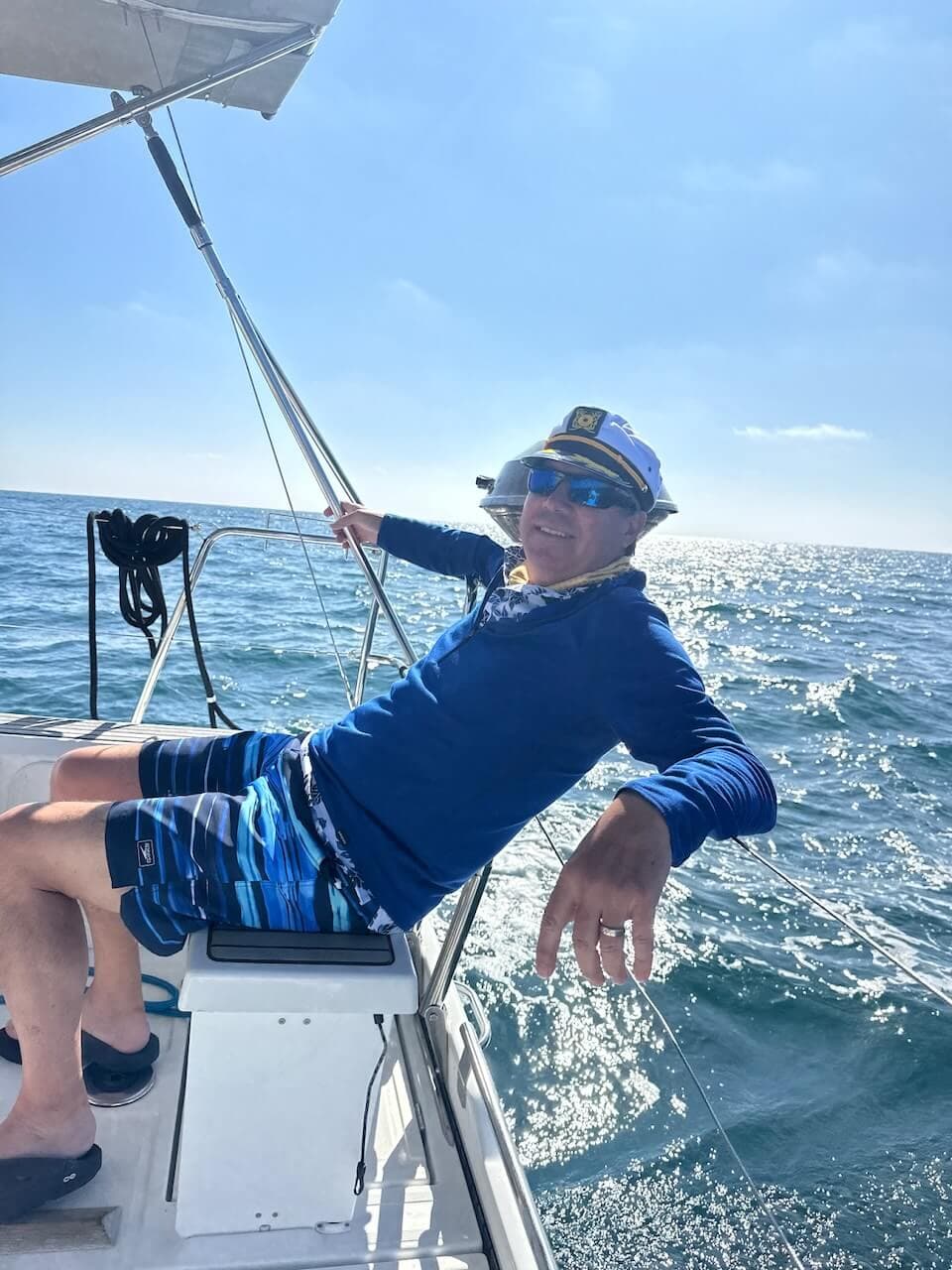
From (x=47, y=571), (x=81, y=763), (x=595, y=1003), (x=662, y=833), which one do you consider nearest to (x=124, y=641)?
(x=47, y=571)

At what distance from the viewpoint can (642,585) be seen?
1.48 m

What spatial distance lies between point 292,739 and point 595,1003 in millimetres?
1997

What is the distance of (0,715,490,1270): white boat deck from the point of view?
4.24 feet

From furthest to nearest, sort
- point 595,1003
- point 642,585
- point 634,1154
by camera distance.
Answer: point 595,1003 → point 634,1154 → point 642,585

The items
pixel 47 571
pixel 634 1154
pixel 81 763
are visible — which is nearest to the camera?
pixel 81 763

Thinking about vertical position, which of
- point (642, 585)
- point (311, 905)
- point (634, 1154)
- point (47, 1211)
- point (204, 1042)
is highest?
point (642, 585)

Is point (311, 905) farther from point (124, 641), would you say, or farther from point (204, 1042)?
point (124, 641)

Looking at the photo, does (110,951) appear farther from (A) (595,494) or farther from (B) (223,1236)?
(A) (595,494)

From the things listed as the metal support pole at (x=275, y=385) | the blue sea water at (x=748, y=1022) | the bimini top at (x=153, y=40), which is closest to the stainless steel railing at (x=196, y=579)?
the metal support pole at (x=275, y=385)

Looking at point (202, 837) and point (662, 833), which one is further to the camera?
point (202, 837)

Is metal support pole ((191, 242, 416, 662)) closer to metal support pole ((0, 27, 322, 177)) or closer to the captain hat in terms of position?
metal support pole ((0, 27, 322, 177))

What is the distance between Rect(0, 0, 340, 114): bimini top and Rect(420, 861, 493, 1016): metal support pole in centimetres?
207

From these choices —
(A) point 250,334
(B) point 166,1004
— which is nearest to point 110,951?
(B) point 166,1004

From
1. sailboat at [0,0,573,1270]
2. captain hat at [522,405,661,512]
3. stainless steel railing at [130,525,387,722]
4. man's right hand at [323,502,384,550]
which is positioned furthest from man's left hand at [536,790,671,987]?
man's right hand at [323,502,384,550]
